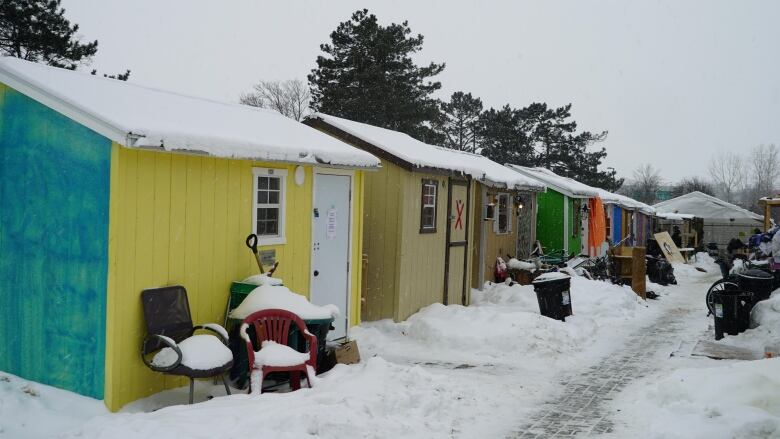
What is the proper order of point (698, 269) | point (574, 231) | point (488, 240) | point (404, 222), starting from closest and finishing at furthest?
point (404, 222) → point (488, 240) → point (574, 231) → point (698, 269)

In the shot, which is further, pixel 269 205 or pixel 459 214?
pixel 459 214

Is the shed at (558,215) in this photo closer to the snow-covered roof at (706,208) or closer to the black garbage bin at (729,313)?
the black garbage bin at (729,313)

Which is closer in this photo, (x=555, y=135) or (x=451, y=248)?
(x=451, y=248)

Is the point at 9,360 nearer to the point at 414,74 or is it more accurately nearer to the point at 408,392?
the point at 408,392

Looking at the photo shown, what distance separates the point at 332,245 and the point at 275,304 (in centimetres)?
272

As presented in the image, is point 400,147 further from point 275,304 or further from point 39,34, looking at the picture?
point 39,34

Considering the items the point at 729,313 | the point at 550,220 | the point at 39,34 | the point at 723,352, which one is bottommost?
the point at 723,352

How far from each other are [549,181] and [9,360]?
1873 centimetres

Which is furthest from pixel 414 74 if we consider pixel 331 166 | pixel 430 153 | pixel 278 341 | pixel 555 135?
pixel 278 341

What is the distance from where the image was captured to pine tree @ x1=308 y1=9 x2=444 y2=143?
3153cm

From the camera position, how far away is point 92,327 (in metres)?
6.45

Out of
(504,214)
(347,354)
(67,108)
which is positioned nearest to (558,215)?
(504,214)

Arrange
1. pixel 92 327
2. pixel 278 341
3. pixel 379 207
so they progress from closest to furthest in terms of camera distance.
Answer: pixel 92 327
pixel 278 341
pixel 379 207

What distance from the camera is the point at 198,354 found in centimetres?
664
